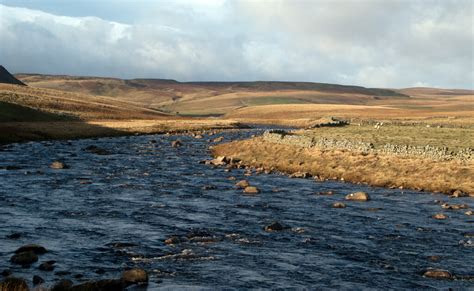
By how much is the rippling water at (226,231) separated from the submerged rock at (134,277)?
0.44 meters

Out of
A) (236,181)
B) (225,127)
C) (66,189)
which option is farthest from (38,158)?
(225,127)

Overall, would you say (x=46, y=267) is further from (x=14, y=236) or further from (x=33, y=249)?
(x=14, y=236)

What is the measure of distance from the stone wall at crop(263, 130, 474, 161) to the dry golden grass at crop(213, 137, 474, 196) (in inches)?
49.4

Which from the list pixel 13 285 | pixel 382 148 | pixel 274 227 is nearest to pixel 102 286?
pixel 13 285

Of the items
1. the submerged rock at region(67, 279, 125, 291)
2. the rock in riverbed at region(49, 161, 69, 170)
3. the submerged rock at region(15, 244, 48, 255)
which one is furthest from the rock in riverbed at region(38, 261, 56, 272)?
the rock in riverbed at region(49, 161, 69, 170)

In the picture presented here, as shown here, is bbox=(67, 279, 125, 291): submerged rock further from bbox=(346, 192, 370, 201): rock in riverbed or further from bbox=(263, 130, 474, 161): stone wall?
bbox=(263, 130, 474, 161): stone wall

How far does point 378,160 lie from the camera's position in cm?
4703

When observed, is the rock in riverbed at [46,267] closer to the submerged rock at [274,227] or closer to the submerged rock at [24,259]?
the submerged rock at [24,259]

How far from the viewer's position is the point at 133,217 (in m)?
28.6

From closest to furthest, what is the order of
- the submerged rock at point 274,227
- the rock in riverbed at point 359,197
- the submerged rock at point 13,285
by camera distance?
the submerged rock at point 13,285
the submerged rock at point 274,227
the rock in riverbed at point 359,197

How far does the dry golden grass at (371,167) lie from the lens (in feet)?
133

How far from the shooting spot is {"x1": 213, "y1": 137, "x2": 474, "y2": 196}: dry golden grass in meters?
40.4

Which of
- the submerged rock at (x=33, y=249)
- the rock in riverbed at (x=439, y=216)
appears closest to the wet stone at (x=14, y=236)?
the submerged rock at (x=33, y=249)

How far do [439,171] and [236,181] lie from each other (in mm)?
16594
